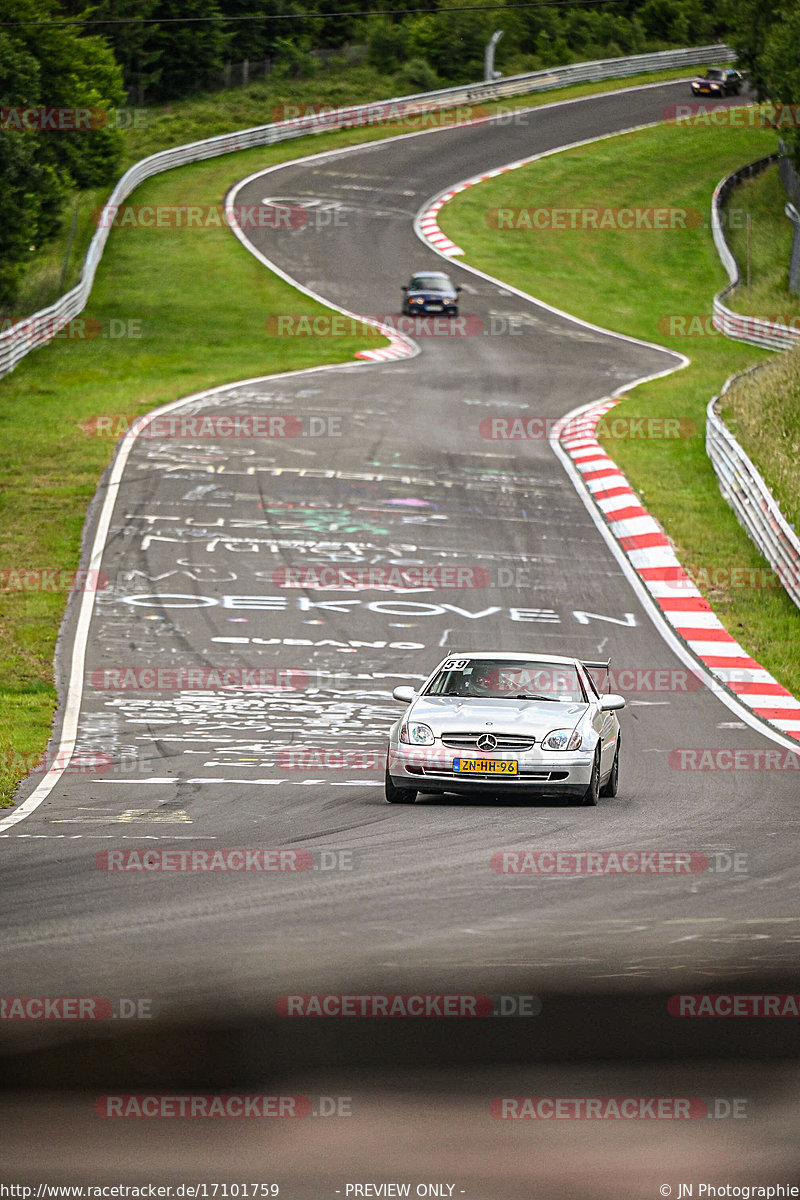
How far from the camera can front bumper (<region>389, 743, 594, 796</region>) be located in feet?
41.1

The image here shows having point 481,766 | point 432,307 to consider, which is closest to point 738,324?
point 432,307

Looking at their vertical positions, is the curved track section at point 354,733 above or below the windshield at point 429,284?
above

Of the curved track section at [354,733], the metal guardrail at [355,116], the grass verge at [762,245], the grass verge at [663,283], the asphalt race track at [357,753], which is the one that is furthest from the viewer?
the grass verge at [762,245]

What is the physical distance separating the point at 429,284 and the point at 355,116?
32732mm

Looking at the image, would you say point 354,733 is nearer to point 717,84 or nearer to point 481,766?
point 481,766

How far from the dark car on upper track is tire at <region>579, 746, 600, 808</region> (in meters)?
75.5

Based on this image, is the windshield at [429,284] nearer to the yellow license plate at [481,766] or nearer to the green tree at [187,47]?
the yellow license plate at [481,766]

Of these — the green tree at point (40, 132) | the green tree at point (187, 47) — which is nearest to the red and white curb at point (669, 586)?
the green tree at point (40, 132)

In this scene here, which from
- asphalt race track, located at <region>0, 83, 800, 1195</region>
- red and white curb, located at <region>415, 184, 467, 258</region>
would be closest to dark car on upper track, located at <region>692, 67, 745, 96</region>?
red and white curb, located at <region>415, 184, 467, 258</region>

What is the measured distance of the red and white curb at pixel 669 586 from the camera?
18703 mm

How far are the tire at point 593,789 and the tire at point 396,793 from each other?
4.48 ft

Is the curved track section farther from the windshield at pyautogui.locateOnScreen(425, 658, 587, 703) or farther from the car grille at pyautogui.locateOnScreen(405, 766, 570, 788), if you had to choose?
the windshield at pyautogui.locateOnScreen(425, 658, 587, 703)

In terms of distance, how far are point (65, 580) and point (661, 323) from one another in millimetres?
32455

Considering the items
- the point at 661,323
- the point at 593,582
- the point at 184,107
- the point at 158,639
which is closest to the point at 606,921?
the point at 158,639
